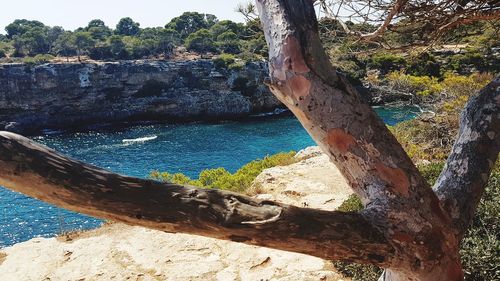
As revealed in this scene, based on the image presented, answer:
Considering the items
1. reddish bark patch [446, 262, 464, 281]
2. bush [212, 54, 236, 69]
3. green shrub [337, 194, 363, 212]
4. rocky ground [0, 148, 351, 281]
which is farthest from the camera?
bush [212, 54, 236, 69]

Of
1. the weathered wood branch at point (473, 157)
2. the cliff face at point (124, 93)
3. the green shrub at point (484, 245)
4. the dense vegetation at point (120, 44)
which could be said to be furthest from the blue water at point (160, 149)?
the weathered wood branch at point (473, 157)

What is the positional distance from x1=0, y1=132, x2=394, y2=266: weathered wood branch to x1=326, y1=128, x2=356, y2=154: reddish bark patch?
11.9 inches

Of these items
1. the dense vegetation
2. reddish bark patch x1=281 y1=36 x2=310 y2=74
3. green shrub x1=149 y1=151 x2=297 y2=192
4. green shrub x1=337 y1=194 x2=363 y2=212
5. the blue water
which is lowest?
the blue water

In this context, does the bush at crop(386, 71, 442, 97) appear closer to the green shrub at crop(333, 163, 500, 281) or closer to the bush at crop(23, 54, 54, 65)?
the green shrub at crop(333, 163, 500, 281)

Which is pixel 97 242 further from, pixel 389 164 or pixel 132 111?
pixel 132 111

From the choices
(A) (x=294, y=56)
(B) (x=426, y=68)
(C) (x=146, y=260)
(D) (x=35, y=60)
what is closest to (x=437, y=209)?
(A) (x=294, y=56)

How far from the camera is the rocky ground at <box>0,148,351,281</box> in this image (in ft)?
15.9

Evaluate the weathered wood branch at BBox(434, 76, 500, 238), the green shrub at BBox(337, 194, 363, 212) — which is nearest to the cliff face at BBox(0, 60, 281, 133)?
the green shrub at BBox(337, 194, 363, 212)

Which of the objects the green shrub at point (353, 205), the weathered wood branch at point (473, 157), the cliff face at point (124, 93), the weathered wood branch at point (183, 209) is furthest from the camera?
the cliff face at point (124, 93)

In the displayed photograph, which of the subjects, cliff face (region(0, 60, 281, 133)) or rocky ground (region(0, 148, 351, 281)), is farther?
cliff face (region(0, 60, 281, 133))

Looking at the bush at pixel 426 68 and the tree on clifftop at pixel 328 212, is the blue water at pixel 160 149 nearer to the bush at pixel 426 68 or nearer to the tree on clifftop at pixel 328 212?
the bush at pixel 426 68

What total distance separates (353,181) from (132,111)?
42.3 meters

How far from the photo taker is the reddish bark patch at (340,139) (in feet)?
6.05

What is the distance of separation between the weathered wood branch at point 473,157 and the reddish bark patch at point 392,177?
1.04ft
